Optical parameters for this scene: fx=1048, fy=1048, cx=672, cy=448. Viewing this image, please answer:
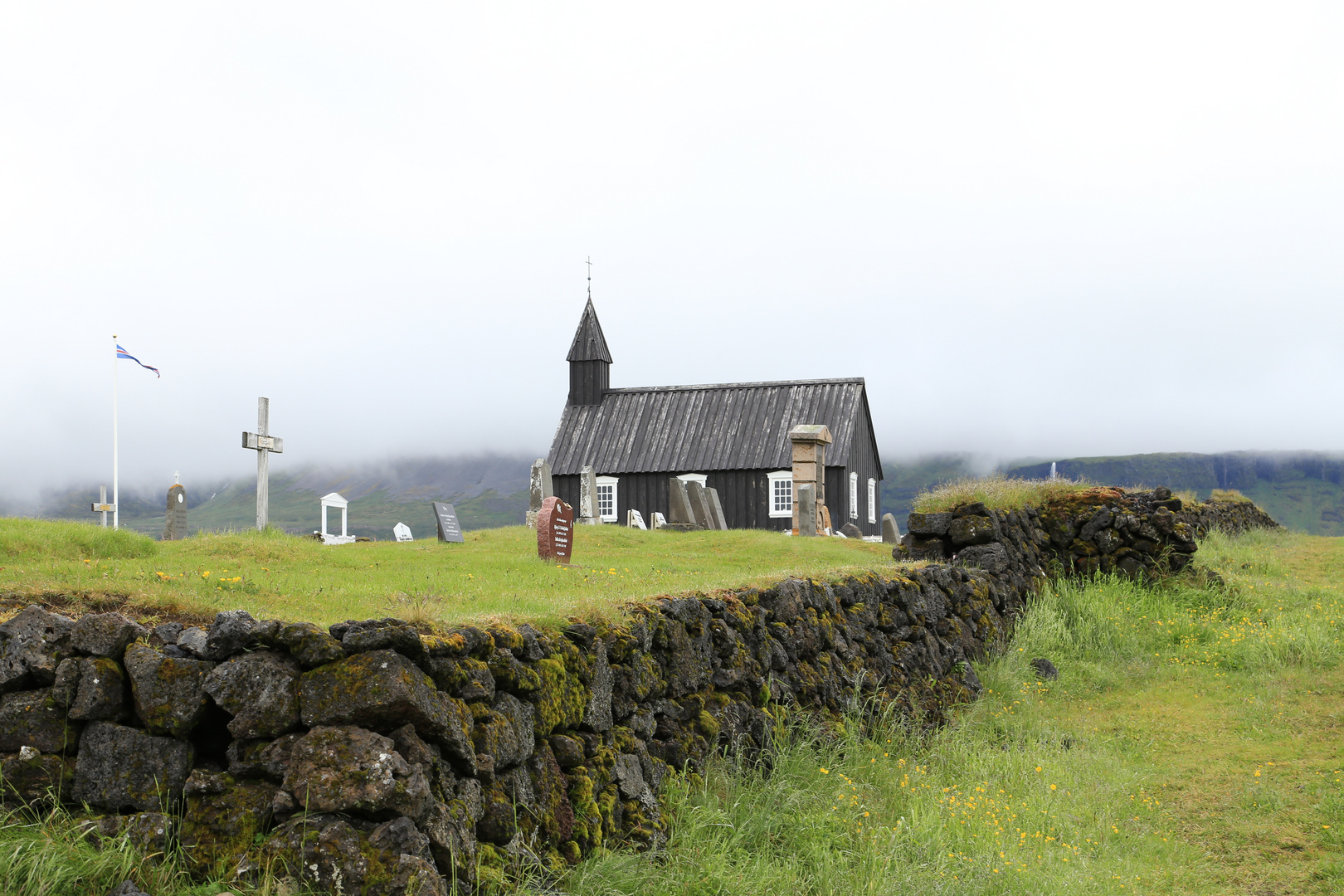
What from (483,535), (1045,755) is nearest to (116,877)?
(1045,755)

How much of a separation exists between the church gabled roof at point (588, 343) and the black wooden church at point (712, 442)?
44mm

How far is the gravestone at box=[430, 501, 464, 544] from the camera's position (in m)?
18.6

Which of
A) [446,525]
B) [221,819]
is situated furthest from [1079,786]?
[446,525]

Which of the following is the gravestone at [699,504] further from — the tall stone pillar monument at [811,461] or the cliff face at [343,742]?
the cliff face at [343,742]

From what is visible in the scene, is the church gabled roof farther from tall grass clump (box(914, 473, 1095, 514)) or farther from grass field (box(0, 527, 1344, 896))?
grass field (box(0, 527, 1344, 896))

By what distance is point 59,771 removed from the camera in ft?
15.4

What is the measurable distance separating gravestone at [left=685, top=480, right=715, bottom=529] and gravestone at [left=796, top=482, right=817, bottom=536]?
362 centimetres

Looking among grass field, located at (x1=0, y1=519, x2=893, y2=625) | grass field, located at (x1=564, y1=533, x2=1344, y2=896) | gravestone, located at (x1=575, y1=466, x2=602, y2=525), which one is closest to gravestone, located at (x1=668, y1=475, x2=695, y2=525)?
gravestone, located at (x1=575, y1=466, x2=602, y2=525)

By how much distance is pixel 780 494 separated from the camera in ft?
114

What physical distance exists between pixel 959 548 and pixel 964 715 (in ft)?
14.4

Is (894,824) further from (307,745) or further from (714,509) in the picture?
(714,509)

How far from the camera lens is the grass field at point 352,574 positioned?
6.87 metres

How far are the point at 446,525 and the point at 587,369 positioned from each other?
2102 centimetres

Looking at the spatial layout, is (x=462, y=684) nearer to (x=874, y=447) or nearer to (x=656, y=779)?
(x=656, y=779)
